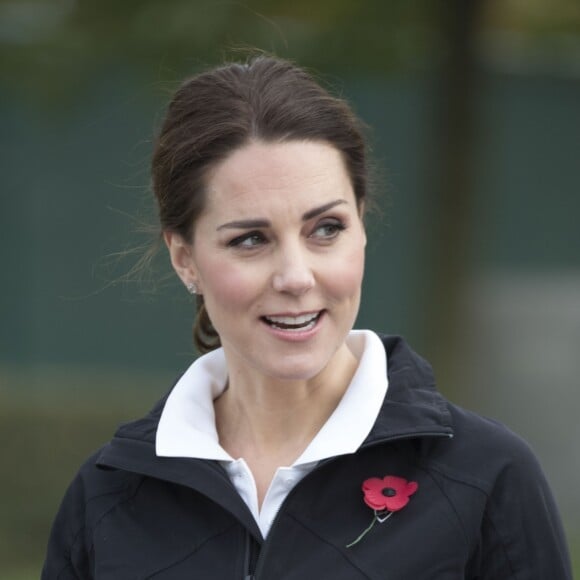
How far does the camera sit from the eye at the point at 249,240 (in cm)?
258

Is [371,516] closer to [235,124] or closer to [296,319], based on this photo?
[296,319]

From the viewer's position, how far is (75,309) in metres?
8.30

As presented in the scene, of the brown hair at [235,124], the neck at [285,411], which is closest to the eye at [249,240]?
the brown hair at [235,124]

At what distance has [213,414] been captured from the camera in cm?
289

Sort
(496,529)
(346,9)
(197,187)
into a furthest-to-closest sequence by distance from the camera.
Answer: (346,9), (197,187), (496,529)

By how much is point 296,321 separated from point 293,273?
10 centimetres

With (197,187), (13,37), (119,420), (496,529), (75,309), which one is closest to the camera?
(496,529)

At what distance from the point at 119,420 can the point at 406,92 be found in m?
2.45

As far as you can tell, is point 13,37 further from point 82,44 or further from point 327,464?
point 327,464

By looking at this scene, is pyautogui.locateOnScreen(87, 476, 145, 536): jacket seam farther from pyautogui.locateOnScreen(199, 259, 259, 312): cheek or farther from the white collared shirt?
pyautogui.locateOnScreen(199, 259, 259, 312): cheek

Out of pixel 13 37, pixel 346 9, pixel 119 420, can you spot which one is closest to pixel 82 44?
pixel 13 37

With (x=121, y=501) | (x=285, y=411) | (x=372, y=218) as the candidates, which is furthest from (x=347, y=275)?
(x=372, y=218)

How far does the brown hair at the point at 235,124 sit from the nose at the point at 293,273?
237 mm

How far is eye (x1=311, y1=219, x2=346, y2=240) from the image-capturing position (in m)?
2.58
